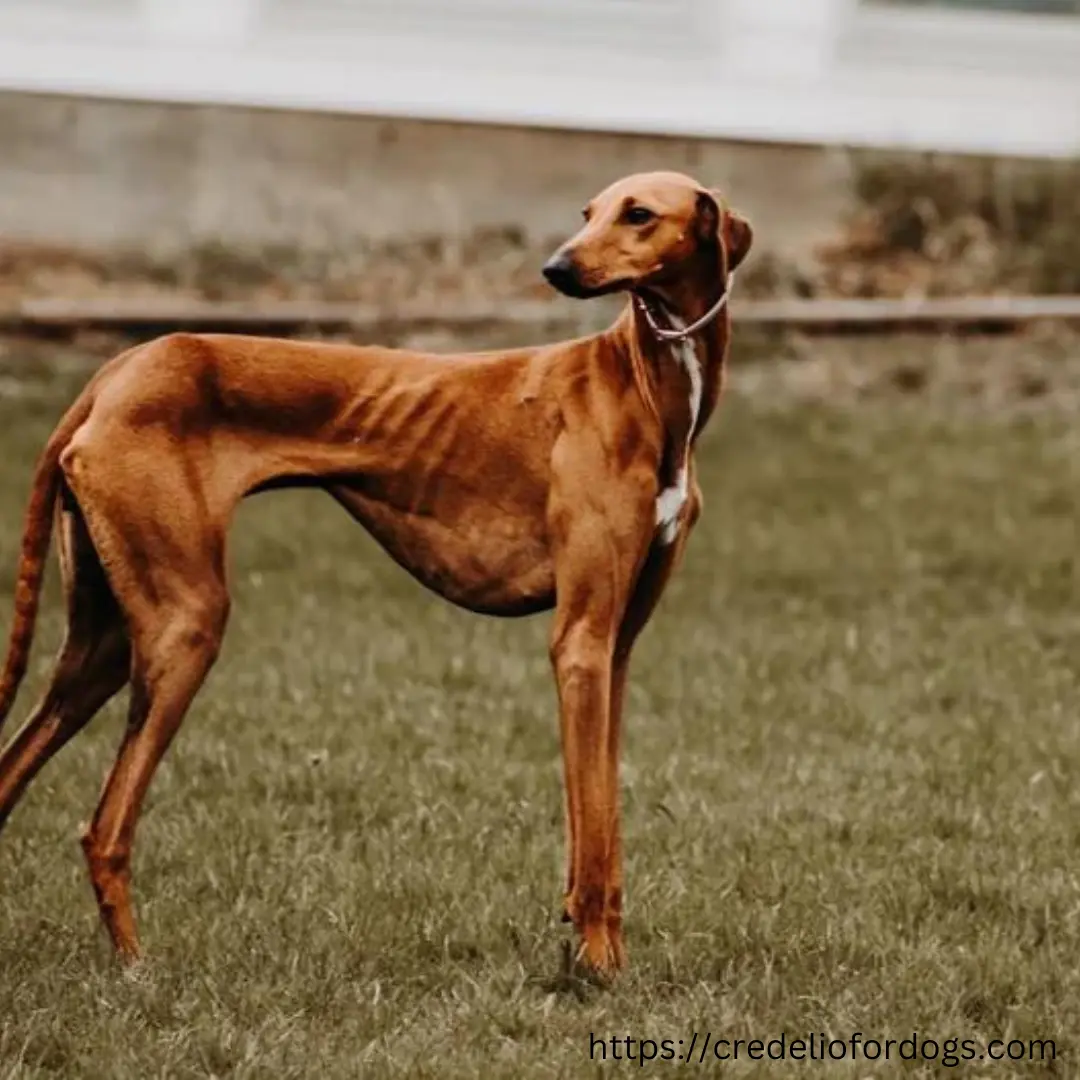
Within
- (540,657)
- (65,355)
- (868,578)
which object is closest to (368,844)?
(540,657)

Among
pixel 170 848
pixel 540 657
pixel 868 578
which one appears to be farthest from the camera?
pixel 868 578

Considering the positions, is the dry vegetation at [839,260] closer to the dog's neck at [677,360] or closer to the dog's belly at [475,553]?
the dog's belly at [475,553]

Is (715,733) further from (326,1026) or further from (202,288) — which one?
(202,288)

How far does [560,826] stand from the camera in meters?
6.94

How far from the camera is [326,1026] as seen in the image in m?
5.20

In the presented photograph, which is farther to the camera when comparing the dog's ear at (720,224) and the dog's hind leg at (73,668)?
the dog's hind leg at (73,668)

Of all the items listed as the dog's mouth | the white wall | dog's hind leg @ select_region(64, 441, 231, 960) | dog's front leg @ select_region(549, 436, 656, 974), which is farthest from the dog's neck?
the white wall

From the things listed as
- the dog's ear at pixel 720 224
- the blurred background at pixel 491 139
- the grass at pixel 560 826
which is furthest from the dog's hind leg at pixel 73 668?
the blurred background at pixel 491 139

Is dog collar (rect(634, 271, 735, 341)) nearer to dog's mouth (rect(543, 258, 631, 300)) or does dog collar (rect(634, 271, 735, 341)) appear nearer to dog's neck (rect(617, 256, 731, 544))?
dog's neck (rect(617, 256, 731, 544))

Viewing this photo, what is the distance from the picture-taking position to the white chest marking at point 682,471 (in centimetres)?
539

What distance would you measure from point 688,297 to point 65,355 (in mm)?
8608

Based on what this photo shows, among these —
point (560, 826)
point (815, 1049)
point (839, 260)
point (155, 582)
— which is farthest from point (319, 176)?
point (815, 1049)

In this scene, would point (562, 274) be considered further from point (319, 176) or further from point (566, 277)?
point (319, 176)

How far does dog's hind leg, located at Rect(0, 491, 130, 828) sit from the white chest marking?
127cm
